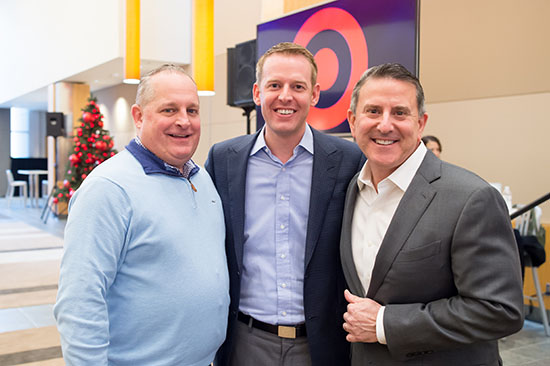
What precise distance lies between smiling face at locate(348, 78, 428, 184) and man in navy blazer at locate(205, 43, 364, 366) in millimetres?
365

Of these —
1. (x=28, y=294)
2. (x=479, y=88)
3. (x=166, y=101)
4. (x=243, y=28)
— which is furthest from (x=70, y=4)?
(x=166, y=101)

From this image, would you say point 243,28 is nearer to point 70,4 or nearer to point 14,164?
point 70,4

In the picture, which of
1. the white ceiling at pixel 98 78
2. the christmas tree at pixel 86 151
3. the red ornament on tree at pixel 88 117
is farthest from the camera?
the white ceiling at pixel 98 78

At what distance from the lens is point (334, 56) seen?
4000 mm

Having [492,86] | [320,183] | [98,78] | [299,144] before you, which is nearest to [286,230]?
[320,183]

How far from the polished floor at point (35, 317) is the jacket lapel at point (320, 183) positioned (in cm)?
265

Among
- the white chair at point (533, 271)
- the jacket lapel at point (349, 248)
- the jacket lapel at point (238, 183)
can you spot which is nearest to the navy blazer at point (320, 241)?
the jacket lapel at point (238, 183)

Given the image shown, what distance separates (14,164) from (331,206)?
805 inches

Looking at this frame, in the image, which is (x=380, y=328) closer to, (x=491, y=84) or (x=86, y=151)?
(x=491, y=84)

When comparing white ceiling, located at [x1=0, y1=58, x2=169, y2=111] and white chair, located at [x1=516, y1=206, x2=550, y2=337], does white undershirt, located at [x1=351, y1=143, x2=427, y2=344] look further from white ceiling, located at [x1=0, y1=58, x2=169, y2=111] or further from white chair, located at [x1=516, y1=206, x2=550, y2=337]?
white ceiling, located at [x1=0, y1=58, x2=169, y2=111]

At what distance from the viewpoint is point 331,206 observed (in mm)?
1845

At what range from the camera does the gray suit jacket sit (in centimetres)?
131

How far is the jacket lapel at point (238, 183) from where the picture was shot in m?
1.87

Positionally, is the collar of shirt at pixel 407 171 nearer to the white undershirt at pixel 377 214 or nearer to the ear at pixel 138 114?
the white undershirt at pixel 377 214
